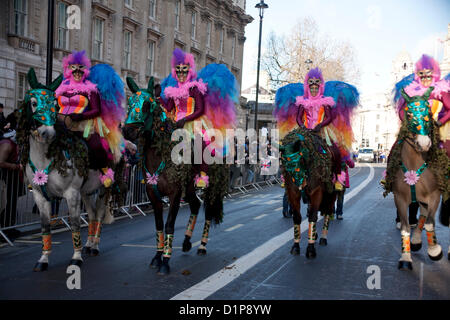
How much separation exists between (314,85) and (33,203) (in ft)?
28.0

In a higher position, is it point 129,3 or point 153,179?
point 129,3

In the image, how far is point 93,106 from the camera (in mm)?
7746

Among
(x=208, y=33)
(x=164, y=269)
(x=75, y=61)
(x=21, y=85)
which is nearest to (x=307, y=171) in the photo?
(x=164, y=269)

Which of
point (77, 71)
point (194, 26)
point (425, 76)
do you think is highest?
point (194, 26)

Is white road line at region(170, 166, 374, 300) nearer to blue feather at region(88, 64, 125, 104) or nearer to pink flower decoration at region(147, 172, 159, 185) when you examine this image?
pink flower decoration at region(147, 172, 159, 185)

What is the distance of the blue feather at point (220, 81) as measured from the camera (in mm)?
8219

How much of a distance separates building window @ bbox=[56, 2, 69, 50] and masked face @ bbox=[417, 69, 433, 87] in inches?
774

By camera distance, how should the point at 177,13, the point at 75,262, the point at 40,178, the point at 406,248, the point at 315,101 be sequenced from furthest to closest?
the point at 177,13, the point at 315,101, the point at 406,248, the point at 75,262, the point at 40,178

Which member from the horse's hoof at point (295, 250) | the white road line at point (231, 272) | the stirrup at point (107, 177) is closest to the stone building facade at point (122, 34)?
the stirrup at point (107, 177)

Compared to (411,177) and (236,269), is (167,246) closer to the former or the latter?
(236,269)

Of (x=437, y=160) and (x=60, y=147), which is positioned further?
(x=437, y=160)

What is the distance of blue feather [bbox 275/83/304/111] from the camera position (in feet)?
32.2

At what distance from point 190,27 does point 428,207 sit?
33.7m

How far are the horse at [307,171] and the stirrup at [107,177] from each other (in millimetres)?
2699
